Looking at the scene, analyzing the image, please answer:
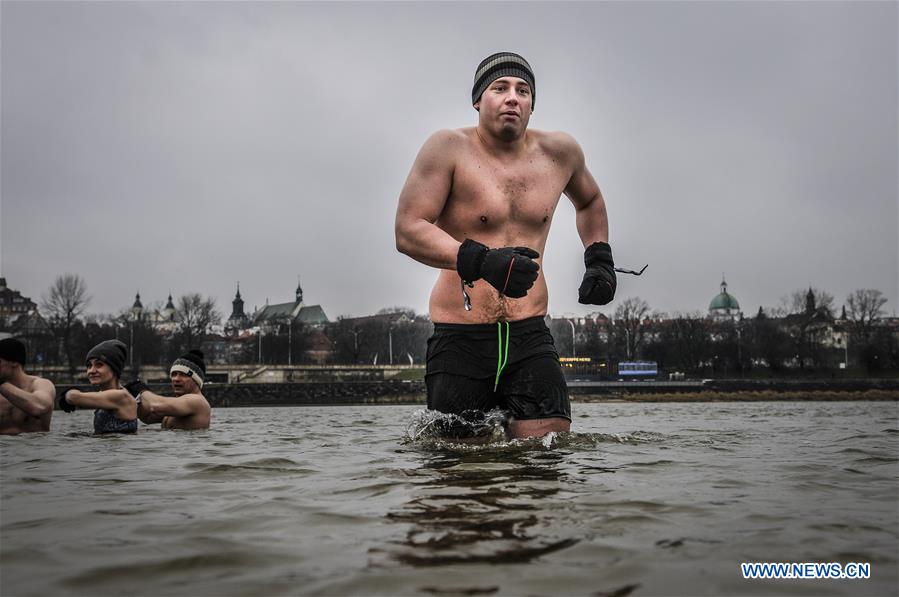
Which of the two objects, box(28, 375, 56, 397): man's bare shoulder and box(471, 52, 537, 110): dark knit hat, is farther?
box(28, 375, 56, 397): man's bare shoulder

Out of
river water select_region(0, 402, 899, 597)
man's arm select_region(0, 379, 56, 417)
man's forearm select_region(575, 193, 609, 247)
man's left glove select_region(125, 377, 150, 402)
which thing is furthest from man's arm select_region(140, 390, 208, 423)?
man's forearm select_region(575, 193, 609, 247)

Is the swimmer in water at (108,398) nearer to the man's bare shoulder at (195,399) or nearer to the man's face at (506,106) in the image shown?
the man's bare shoulder at (195,399)

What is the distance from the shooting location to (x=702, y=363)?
78.8 metres

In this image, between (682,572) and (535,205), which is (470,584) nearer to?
(682,572)

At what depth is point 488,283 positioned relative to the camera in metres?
3.95

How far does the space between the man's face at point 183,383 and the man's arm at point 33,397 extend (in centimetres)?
117

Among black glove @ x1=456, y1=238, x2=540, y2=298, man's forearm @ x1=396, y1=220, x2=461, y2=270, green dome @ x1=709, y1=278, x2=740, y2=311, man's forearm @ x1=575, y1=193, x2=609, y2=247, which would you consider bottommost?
black glove @ x1=456, y1=238, x2=540, y2=298

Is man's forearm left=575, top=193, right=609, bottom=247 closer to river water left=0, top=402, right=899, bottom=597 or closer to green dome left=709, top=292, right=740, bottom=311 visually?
river water left=0, top=402, right=899, bottom=597

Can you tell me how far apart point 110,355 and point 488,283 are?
15.7ft

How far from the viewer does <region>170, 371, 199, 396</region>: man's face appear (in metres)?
7.54

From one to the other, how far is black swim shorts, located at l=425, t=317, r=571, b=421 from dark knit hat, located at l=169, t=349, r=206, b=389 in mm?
4269

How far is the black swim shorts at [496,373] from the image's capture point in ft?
13.3

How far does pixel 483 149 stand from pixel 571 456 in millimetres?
1911

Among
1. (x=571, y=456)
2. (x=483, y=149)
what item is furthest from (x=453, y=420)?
(x=483, y=149)
